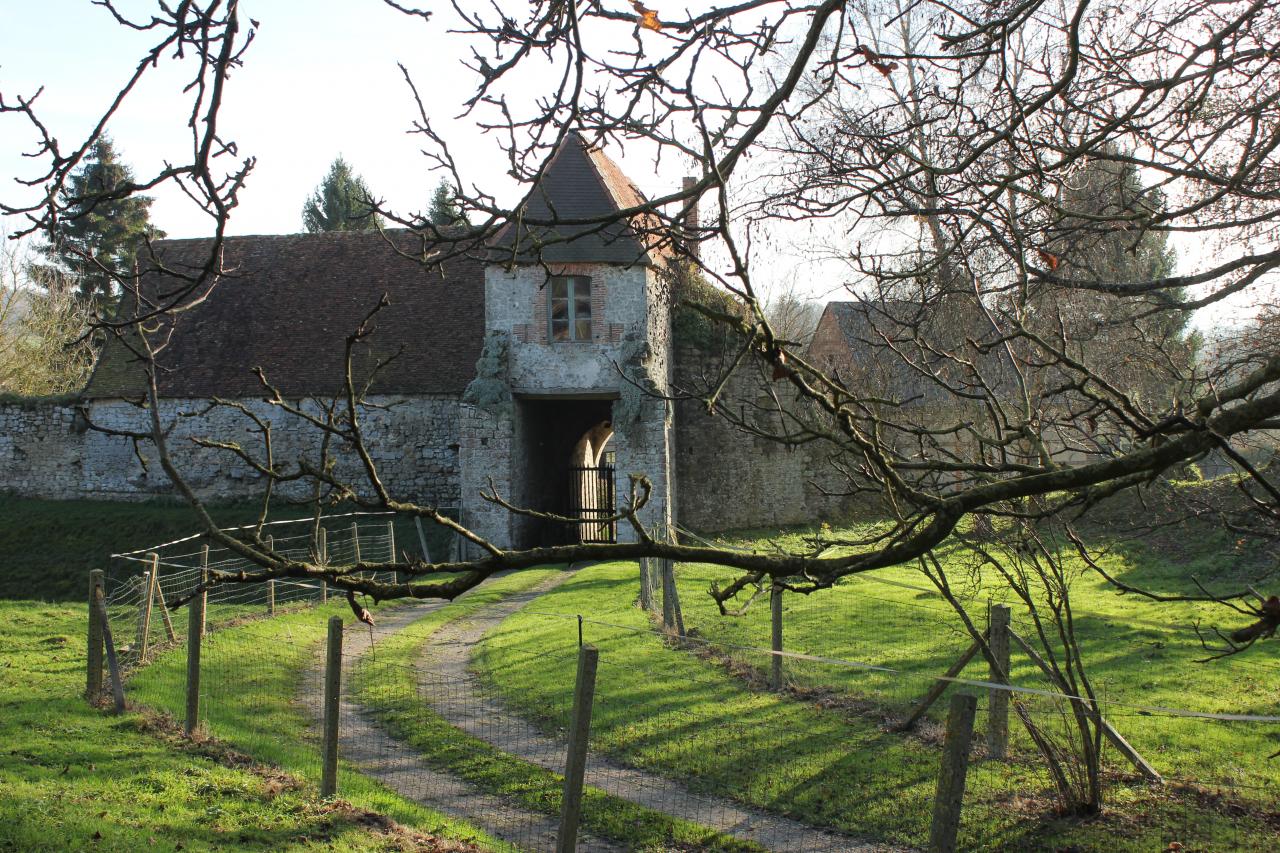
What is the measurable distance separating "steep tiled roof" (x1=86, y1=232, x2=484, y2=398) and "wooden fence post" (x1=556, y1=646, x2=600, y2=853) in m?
18.0

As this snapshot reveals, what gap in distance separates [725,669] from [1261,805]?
17.1 feet

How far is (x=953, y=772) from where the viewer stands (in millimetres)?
5375

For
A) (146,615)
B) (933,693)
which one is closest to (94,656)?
(146,615)

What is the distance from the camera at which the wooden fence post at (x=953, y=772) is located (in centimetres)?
532

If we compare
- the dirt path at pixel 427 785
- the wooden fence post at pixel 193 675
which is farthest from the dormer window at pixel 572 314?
the wooden fence post at pixel 193 675

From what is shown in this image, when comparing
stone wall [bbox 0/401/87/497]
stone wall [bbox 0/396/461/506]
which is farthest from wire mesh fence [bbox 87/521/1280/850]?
stone wall [bbox 0/401/87/497]

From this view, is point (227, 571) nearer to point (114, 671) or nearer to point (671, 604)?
point (114, 671)

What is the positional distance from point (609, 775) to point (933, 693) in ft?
8.78

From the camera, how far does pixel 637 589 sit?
1728cm

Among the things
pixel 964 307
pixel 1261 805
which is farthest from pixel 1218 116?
pixel 964 307

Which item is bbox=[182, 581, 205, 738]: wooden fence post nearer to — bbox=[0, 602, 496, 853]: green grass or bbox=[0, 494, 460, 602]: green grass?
bbox=[0, 602, 496, 853]: green grass

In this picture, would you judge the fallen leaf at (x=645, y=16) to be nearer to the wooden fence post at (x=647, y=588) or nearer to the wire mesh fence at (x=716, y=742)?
the wire mesh fence at (x=716, y=742)

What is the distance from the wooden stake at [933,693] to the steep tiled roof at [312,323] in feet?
54.2

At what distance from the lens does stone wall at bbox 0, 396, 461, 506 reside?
24062 mm
